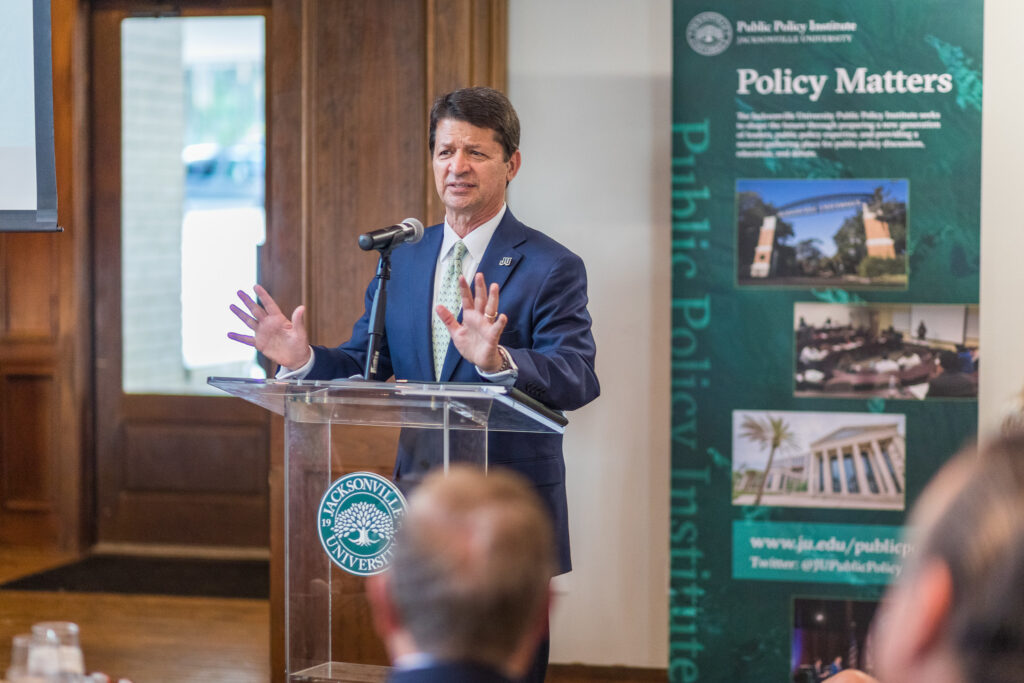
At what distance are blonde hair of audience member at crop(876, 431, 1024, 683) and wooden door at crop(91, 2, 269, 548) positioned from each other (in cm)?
521

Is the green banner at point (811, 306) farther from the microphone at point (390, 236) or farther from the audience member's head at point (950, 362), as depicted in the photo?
→ the microphone at point (390, 236)

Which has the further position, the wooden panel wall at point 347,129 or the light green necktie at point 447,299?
the wooden panel wall at point 347,129

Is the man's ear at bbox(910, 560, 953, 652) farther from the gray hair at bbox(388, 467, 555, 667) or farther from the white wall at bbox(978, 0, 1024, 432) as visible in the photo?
the white wall at bbox(978, 0, 1024, 432)

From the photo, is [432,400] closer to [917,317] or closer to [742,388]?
[742,388]

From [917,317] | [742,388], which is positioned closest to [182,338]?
[742,388]

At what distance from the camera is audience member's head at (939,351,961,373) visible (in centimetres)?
334

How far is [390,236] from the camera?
2078 millimetres

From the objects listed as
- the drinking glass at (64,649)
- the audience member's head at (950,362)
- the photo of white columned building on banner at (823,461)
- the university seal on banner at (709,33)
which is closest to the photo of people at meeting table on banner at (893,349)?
the audience member's head at (950,362)

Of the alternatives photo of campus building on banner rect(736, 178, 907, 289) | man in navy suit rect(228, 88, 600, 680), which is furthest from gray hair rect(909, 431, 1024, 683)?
photo of campus building on banner rect(736, 178, 907, 289)

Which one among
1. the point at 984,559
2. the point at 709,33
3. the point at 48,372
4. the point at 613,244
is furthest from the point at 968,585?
the point at 48,372

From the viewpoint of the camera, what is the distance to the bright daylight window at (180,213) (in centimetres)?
591

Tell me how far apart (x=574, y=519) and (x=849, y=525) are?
0.93 meters

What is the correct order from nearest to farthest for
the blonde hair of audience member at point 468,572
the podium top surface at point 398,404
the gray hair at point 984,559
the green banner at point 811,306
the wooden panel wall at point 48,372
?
1. the gray hair at point 984,559
2. the blonde hair of audience member at point 468,572
3. the podium top surface at point 398,404
4. the green banner at point 811,306
5. the wooden panel wall at point 48,372

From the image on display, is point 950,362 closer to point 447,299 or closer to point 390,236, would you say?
point 447,299
